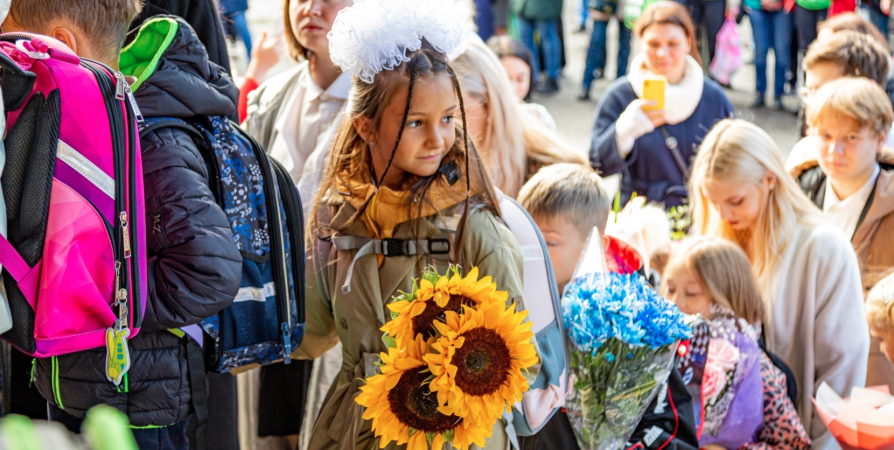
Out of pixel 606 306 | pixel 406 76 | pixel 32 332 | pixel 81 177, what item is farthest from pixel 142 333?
pixel 606 306

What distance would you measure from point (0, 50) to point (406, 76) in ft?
2.70

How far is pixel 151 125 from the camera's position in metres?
1.93

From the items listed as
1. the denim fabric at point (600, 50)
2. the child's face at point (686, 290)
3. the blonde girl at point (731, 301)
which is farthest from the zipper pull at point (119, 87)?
the denim fabric at point (600, 50)

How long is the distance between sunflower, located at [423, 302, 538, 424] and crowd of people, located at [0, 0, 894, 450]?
25cm

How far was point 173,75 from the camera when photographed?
201 cm

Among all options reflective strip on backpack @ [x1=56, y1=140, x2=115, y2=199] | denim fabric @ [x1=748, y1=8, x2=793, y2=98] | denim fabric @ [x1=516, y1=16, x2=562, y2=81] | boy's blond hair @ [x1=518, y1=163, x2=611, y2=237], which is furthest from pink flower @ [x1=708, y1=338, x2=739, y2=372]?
denim fabric @ [x1=516, y1=16, x2=562, y2=81]

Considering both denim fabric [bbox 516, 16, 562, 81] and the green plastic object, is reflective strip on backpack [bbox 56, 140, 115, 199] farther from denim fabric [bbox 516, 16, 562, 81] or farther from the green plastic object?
denim fabric [bbox 516, 16, 562, 81]

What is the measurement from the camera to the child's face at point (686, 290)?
10.8 feet

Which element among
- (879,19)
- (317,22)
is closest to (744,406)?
(317,22)

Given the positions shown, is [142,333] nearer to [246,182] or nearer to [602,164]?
[246,182]

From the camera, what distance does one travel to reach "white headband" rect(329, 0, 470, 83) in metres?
2.05

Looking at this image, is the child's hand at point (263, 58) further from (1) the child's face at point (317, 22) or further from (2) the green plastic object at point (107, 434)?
(2) the green plastic object at point (107, 434)

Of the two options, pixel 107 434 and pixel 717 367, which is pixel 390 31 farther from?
pixel 717 367

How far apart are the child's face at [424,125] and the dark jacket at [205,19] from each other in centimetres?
91
